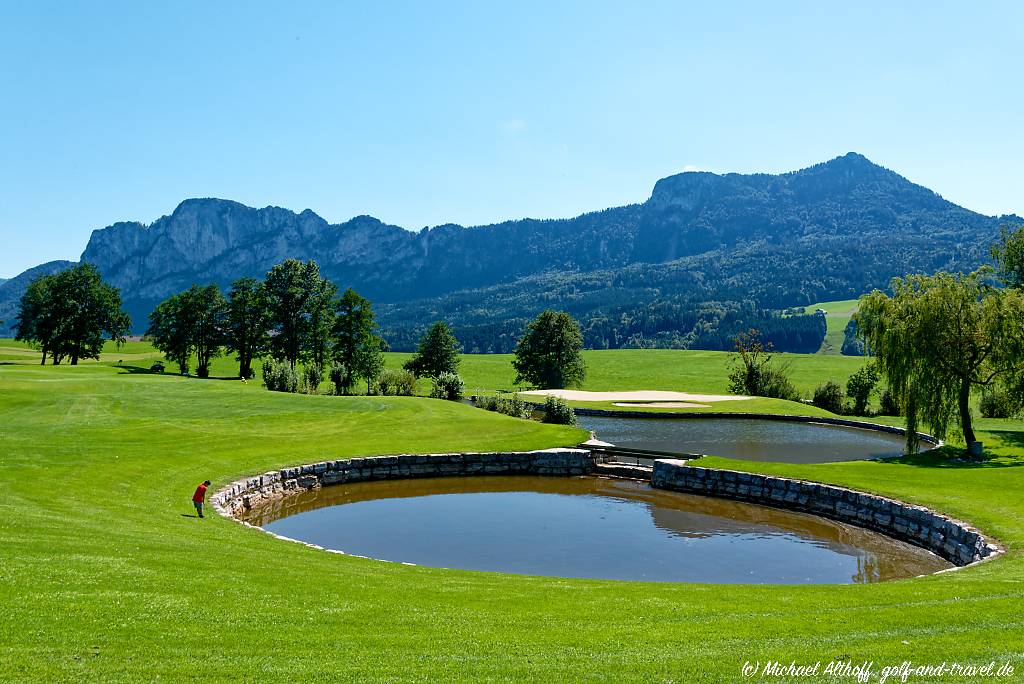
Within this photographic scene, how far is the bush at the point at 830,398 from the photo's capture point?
74.3 meters

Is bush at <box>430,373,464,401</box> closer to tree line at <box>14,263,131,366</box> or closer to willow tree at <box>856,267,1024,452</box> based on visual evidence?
willow tree at <box>856,267,1024,452</box>

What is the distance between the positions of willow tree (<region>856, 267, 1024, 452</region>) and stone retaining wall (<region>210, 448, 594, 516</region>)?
1848 cm

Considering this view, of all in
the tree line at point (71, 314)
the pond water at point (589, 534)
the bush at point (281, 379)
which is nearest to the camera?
the pond water at point (589, 534)

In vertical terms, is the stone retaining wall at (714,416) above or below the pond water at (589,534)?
above

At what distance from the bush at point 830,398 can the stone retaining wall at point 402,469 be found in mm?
48529

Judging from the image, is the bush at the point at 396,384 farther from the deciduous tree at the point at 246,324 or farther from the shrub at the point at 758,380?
the shrub at the point at 758,380

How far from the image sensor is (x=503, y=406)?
5694cm

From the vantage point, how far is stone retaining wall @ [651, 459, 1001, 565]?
22.2 metres

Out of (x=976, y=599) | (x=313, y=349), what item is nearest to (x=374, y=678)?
(x=976, y=599)

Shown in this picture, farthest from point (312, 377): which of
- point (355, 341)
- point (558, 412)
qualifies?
point (558, 412)

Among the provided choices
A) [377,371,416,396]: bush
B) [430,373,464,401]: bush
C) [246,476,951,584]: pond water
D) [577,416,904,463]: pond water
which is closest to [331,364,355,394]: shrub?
[377,371,416,396]: bush

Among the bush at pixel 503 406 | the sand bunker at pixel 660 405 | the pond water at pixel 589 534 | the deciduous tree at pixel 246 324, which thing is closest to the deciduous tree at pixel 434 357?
the deciduous tree at pixel 246 324

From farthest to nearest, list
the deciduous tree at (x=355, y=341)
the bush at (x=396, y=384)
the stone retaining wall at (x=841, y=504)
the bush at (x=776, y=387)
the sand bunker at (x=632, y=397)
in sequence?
1. the bush at (x=776, y=387)
2. the sand bunker at (x=632, y=397)
3. the deciduous tree at (x=355, y=341)
4. the bush at (x=396, y=384)
5. the stone retaining wall at (x=841, y=504)

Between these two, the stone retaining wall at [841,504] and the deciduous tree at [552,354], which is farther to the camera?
the deciduous tree at [552,354]
